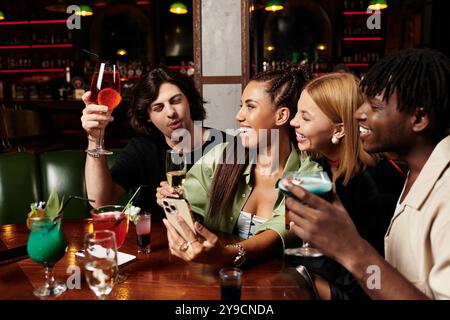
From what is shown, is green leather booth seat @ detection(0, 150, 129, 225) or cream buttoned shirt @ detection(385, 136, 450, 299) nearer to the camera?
cream buttoned shirt @ detection(385, 136, 450, 299)

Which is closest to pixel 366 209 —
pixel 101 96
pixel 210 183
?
pixel 210 183

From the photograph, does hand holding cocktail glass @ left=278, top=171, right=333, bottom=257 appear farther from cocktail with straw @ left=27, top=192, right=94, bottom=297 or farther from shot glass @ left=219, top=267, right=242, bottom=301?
cocktail with straw @ left=27, top=192, right=94, bottom=297

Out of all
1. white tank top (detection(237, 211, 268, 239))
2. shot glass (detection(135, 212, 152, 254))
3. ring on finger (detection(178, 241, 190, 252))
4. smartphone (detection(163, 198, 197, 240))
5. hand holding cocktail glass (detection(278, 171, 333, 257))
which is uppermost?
hand holding cocktail glass (detection(278, 171, 333, 257))

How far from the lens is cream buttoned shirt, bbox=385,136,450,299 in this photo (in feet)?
3.71

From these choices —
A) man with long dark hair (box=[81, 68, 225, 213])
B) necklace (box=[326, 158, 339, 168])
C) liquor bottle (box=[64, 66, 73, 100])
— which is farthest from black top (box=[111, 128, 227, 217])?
liquor bottle (box=[64, 66, 73, 100])

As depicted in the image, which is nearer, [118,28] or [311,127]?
[311,127]

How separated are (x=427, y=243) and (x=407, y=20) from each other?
26.2 feet

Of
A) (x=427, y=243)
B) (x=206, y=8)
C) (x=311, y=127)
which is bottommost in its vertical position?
(x=427, y=243)

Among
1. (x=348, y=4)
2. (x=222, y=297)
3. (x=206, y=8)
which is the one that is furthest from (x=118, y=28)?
(x=222, y=297)

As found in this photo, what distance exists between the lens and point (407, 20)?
8102 mm

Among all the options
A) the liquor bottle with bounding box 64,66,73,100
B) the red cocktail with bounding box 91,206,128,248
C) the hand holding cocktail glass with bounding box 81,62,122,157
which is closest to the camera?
the red cocktail with bounding box 91,206,128,248

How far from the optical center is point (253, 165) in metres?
2.13

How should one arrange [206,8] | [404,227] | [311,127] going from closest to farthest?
[404,227], [311,127], [206,8]
